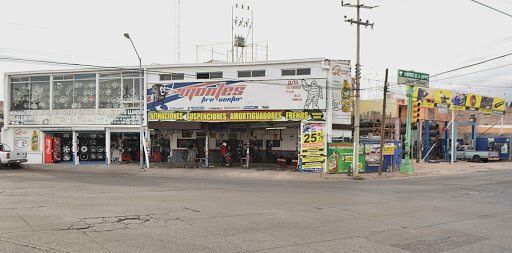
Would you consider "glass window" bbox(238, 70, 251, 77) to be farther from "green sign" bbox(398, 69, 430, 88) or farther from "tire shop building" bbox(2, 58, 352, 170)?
"green sign" bbox(398, 69, 430, 88)

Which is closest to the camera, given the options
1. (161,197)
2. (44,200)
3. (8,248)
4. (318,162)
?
(8,248)

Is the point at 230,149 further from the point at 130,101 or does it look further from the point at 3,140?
the point at 3,140

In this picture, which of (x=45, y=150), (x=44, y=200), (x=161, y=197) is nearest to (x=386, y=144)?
(x=161, y=197)

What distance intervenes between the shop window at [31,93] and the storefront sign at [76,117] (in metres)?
0.56

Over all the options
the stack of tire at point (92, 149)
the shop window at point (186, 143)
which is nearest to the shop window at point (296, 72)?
the shop window at point (186, 143)

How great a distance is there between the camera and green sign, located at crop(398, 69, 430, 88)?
78.6ft

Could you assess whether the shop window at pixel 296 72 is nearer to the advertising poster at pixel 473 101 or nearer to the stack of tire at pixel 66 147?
the advertising poster at pixel 473 101

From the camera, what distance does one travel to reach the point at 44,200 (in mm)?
11070

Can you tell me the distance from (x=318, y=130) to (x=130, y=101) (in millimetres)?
14417

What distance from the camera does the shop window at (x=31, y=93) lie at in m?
28.3

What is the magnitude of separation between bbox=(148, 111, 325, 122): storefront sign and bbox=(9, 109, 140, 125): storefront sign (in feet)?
6.55

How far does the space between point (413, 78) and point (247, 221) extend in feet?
66.1

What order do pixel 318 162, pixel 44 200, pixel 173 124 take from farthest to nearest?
pixel 173 124, pixel 318 162, pixel 44 200

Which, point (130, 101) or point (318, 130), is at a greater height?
point (130, 101)
